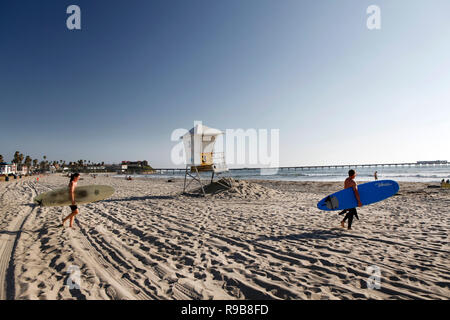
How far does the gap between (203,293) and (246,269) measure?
3.22 ft

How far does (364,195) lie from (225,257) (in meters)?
5.75

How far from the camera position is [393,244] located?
4.71 meters

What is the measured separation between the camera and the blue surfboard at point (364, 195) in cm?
651

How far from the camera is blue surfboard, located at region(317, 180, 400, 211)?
651cm

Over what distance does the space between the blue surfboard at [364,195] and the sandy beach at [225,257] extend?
0.61 metres

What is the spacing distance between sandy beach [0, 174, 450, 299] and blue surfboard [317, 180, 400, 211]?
614 millimetres

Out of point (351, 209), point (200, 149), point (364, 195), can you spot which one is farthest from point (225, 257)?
point (200, 149)
